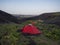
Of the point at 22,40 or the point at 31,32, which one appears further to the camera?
the point at 31,32

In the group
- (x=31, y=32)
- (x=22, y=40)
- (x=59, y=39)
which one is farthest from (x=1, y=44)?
(x=59, y=39)

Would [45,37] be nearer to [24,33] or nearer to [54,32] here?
[54,32]

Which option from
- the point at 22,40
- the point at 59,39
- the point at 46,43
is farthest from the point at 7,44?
the point at 59,39

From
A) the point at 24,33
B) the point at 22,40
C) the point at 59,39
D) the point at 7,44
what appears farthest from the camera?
the point at 24,33

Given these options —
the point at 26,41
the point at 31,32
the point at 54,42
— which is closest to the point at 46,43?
the point at 54,42

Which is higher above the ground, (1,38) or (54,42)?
(1,38)

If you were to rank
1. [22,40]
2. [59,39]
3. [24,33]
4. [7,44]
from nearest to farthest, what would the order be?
[7,44] < [22,40] < [59,39] < [24,33]

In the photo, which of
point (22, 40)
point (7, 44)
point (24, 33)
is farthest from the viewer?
point (24, 33)

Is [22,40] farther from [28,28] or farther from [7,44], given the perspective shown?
[28,28]

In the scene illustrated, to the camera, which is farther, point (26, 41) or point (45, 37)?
point (45, 37)
